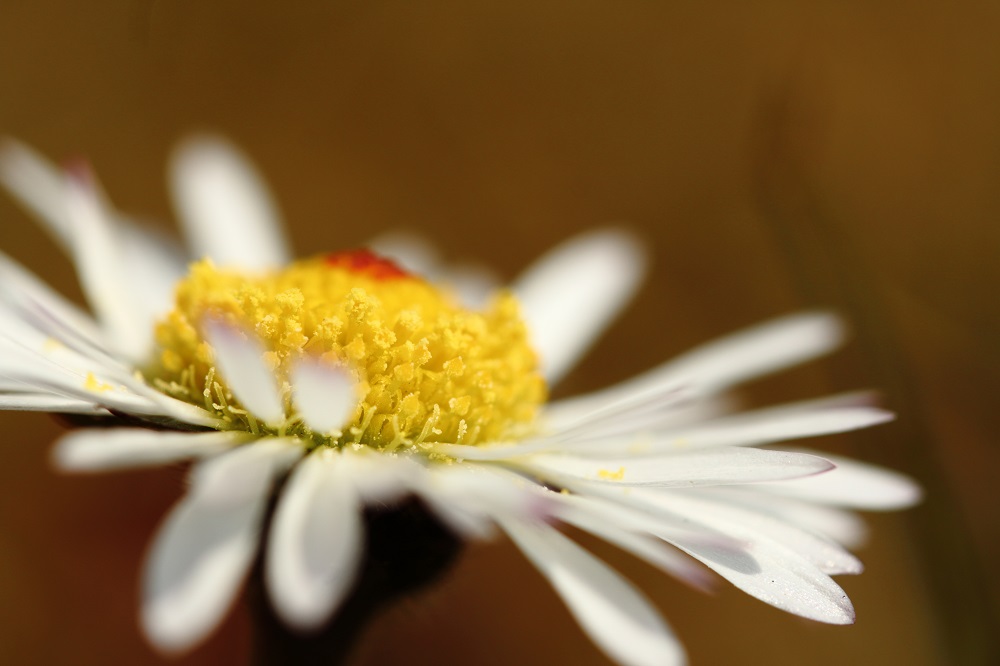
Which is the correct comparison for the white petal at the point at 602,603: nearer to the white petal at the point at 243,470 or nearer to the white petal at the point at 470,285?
the white petal at the point at 243,470

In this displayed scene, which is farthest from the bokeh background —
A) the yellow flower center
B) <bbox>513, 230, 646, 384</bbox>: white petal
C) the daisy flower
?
the yellow flower center

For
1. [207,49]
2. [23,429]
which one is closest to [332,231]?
[207,49]

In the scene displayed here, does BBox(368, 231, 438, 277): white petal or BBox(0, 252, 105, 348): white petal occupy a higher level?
BBox(368, 231, 438, 277): white petal

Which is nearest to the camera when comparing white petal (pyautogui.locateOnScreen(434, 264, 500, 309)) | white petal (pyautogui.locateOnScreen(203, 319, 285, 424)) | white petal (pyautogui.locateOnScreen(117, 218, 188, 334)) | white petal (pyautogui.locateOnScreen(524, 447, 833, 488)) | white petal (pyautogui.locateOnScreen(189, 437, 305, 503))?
white petal (pyautogui.locateOnScreen(189, 437, 305, 503))

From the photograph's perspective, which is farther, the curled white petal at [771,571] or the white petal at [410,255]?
the white petal at [410,255]

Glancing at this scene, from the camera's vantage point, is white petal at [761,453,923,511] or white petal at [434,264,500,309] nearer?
white petal at [761,453,923,511]

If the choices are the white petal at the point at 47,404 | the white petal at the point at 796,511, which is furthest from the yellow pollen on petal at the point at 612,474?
the white petal at the point at 47,404

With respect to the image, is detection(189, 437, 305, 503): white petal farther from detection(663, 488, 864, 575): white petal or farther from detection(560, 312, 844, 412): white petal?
detection(560, 312, 844, 412): white petal

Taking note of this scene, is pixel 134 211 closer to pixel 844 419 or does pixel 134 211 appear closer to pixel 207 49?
pixel 207 49
